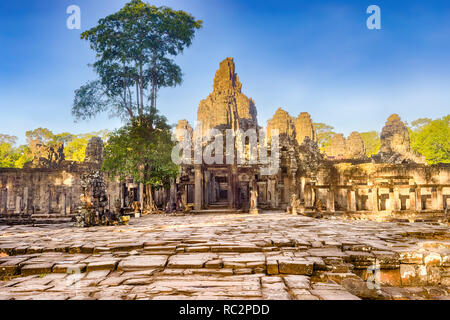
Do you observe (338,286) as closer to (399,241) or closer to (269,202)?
(399,241)

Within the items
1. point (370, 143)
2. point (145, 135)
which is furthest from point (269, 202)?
point (370, 143)

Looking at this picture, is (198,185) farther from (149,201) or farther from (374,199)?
(374,199)

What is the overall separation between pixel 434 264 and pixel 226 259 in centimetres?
330

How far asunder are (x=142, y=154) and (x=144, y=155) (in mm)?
258

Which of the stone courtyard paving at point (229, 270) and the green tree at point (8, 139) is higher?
the green tree at point (8, 139)

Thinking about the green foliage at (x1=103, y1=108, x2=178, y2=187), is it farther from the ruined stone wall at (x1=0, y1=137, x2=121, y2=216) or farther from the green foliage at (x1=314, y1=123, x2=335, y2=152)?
the green foliage at (x1=314, y1=123, x2=335, y2=152)

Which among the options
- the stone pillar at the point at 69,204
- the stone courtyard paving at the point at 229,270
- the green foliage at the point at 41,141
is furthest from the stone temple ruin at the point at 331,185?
the green foliage at the point at 41,141

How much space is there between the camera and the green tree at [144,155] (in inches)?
689

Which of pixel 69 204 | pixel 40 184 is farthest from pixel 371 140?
pixel 40 184

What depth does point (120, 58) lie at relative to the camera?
20.3 metres

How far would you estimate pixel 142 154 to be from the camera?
17766 mm

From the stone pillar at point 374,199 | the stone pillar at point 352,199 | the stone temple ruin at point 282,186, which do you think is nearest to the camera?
the stone pillar at point 374,199

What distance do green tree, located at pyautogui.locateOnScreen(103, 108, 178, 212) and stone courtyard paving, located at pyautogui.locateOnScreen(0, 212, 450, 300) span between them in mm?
11412

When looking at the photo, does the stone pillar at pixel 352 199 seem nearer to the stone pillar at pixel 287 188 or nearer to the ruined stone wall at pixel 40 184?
the stone pillar at pixel 287 188
